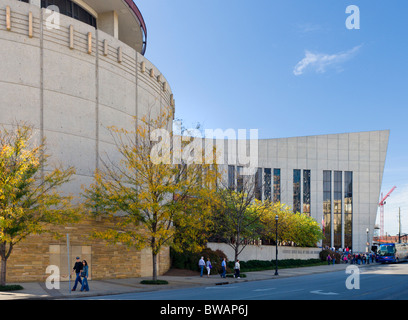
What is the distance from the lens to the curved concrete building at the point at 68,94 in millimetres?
26156

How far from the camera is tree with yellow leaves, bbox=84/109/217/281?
87.4ft

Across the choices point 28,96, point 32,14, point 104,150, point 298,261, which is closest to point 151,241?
point 104,150

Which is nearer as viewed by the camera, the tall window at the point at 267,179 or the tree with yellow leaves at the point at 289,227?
the tree with yellow leaves at the point at 289,227

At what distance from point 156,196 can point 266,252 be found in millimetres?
25465

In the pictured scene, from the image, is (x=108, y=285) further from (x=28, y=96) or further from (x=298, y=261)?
(x=298, y=261)

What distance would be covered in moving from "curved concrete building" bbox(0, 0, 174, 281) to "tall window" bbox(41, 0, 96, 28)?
0.07 m

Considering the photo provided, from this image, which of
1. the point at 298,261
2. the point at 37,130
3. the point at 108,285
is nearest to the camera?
the point at 108,285

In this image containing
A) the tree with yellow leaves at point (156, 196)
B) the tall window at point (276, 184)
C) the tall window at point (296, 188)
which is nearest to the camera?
the tree with yellow leaves at point (156, 196)

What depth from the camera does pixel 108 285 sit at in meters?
25.1

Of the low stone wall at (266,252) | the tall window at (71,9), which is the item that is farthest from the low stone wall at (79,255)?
the tall window at (71,9)

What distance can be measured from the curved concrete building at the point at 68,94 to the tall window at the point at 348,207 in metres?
56.6

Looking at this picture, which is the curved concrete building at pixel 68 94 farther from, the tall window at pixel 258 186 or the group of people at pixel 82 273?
the tall window at pixel 258 186

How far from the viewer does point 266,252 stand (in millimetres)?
49000
